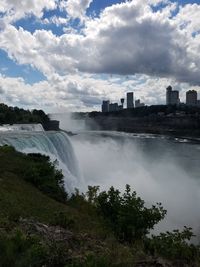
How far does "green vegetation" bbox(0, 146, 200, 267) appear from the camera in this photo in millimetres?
6566

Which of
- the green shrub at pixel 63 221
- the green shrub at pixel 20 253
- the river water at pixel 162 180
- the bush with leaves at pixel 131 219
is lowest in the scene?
the river water at pixel 162 180

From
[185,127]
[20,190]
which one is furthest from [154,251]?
[185,127]

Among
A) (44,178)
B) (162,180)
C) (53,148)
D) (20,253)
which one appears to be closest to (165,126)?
(162,180)

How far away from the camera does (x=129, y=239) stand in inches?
490

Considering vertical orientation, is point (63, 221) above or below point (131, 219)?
above

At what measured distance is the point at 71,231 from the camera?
1032 cm

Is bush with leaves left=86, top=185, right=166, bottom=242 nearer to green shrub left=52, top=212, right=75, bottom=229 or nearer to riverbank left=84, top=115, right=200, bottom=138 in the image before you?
green shrub left=52, top=212, right=75, bottom=229

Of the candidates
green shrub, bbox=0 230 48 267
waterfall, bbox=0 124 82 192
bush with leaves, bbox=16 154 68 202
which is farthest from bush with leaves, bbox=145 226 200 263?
waterfall, bbox=0 124 82 192

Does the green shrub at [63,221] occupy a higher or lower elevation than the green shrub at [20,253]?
lower

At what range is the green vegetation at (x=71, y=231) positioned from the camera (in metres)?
6.57

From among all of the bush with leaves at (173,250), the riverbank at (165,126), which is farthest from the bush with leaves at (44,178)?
the riverbank at (165,126)

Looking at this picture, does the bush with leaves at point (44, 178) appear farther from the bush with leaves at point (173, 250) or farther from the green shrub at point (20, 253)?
the green shrub at point (20, 253)

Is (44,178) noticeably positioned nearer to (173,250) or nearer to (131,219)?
(131,219)

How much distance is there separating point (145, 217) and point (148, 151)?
236ft
